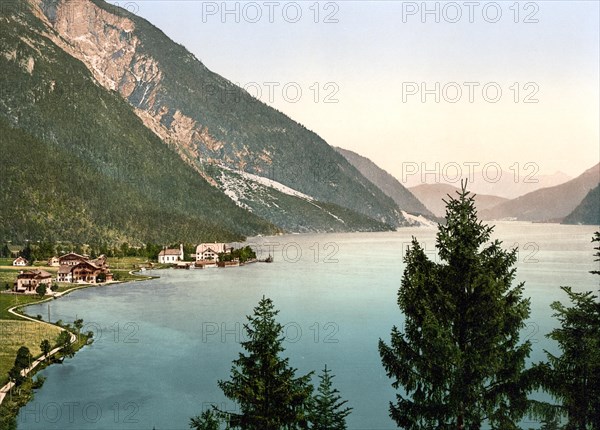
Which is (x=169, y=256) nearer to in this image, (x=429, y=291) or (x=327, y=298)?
(x=327, y=298)

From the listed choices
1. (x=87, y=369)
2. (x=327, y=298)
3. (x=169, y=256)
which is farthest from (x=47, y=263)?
(x=87, y=369)

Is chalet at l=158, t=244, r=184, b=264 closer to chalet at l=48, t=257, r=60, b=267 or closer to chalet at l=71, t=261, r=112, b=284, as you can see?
chalet at l=48, t=257, r=60, b=267

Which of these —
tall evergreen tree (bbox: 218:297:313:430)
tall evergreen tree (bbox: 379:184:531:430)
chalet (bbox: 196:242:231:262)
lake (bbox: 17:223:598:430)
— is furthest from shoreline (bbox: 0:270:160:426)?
chalet (bbox: 196:242:231:262)

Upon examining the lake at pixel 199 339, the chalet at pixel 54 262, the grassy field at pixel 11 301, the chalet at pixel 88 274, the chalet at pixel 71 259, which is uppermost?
the chalet at pixel 71 259

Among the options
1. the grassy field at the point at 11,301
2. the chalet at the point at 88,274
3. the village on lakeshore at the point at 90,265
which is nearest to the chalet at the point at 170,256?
the village on lakeshore at the point at 90,265

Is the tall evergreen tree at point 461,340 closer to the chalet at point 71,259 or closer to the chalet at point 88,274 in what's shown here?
the chalet at point 88,274
